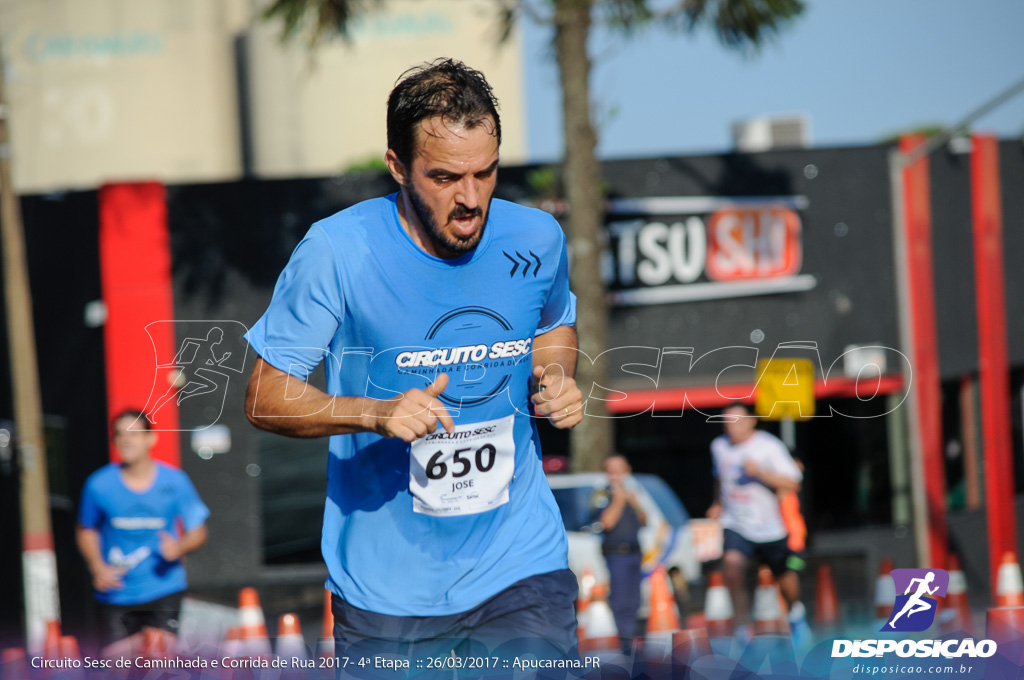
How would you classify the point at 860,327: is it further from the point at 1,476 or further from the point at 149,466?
the point at 1,476

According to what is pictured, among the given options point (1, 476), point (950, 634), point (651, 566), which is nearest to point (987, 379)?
point (651, 566)

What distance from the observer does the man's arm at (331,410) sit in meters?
2.69

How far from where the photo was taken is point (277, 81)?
34.3 m

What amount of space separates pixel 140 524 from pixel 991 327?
1082 centimetres

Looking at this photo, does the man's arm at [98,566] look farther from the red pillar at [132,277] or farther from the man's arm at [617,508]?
the red pillar at [132,277]

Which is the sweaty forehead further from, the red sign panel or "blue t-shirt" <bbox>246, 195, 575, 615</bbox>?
the red sign panel

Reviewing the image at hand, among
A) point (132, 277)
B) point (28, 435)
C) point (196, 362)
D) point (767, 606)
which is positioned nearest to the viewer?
point (196, 362)

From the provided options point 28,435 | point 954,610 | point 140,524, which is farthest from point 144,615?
point 954,610

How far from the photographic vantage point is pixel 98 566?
21.7 feet

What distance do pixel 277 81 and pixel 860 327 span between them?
83.9 feet

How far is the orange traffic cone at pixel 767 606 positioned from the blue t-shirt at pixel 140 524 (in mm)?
3987

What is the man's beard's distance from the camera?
298 cm

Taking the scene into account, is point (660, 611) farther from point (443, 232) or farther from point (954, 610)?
point (443, 232)

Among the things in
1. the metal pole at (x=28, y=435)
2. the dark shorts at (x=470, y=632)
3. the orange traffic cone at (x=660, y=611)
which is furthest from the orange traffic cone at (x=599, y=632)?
the metal pole at (x=28, y=435)
